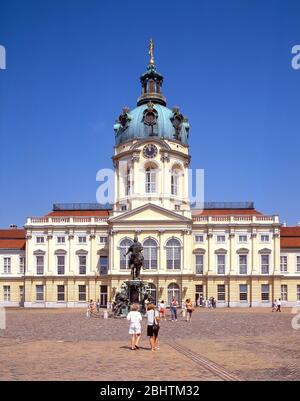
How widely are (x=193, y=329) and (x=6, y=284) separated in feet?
156

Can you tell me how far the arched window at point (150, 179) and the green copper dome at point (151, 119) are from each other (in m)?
4.01

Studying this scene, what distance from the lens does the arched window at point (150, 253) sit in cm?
6791

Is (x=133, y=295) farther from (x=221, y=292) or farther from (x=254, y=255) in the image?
(x=254, y=255)

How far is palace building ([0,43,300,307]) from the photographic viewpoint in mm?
67875

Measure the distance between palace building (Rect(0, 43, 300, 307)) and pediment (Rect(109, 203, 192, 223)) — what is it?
0.37ft

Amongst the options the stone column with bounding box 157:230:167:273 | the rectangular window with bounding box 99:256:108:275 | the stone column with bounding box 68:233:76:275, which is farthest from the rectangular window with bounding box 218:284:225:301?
the stone column with bounding box 68:233:76:275

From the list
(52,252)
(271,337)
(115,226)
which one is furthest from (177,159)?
(271,337)

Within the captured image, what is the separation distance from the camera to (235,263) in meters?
69.8

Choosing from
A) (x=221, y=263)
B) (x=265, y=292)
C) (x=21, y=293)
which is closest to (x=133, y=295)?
(x=221, y=263)

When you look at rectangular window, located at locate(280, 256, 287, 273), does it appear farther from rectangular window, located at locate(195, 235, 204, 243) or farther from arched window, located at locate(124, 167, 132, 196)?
arched window, located at locate(124, 167, 132, 196)

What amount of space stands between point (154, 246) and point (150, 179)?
A: 28.4 ft

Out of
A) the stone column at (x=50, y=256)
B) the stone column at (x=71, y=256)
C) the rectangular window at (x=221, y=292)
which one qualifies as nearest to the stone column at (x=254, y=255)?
the rectangular window at (x=221, y=292)

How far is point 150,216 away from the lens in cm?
6812
